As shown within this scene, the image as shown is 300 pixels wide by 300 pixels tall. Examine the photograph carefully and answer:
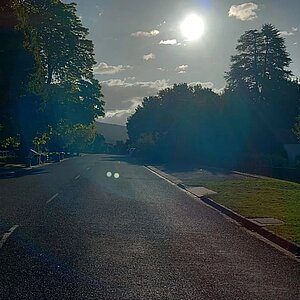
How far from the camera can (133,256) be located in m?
9.94

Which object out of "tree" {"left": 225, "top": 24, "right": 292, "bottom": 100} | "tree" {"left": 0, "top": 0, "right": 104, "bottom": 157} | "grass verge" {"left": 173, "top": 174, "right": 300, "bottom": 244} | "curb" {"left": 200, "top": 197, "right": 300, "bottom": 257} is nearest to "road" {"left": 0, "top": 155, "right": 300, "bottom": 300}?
"curb" {"left": 200, "top": 197, "right": 300, "bottom": 257}

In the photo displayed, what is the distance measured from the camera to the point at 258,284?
8.02 meters

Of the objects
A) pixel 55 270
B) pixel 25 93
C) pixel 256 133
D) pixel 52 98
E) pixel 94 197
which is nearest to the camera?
pixel 55 270

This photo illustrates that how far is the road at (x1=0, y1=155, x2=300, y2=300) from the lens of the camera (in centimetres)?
758

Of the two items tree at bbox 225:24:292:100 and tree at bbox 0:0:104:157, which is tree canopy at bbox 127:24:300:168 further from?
tree at bbox 0:0:104:157

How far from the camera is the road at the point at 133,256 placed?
24.9 feet

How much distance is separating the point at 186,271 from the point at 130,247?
7.44ft

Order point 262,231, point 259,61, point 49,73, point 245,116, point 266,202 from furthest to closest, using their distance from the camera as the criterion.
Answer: point 259,61
point 245,116
point 49,73
point 266,202
point 262,231

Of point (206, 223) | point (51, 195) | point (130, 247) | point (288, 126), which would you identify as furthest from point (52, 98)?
point (130, 247)

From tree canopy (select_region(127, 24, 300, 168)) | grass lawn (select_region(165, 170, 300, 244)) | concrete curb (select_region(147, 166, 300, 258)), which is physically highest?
tree canopy (select_region(127, 24, 300, 168))

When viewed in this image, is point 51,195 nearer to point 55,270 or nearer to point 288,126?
point 55,270

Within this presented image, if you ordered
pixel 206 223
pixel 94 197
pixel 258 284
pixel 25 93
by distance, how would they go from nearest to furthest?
pixel 258 284 < pixel 206 223 < pixel 94 197 < pixel 25 93

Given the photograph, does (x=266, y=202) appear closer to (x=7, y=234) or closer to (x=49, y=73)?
(x=7, y=234)

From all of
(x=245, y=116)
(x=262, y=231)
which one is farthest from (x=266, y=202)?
(x=245, y=116)
